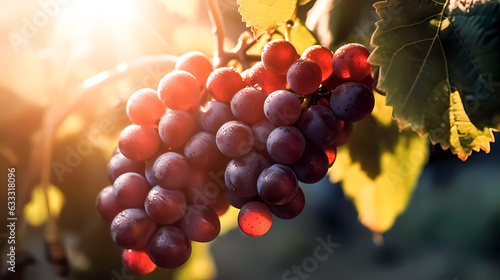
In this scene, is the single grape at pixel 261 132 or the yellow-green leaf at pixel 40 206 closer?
the single grape at pixel 261 132

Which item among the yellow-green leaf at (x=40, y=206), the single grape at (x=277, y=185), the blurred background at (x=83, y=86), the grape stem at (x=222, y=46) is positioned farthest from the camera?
the yellow-green leaf at (x=40, y=206)

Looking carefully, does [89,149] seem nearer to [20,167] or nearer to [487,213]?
[20,167]

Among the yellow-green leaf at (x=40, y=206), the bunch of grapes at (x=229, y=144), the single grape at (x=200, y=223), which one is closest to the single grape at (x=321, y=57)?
the bunch of grapes at (x=229, y=144)

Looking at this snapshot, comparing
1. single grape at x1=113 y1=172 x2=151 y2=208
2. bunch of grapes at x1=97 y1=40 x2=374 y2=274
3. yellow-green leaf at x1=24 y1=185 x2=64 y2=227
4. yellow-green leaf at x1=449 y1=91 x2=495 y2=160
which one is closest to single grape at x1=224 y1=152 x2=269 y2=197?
bunch of grapes at x1=97 y1=40 x2=374 y2=274

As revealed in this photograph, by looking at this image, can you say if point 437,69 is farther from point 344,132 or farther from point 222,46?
point 222,46

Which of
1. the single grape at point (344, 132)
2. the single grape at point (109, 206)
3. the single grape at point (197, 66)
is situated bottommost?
the single grape at point (344, 132)

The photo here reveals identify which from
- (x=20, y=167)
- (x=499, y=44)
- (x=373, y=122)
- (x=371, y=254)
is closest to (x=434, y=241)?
(x=371, y=254)

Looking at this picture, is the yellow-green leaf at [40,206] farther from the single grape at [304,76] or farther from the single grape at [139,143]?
the single grape at [304,76]
